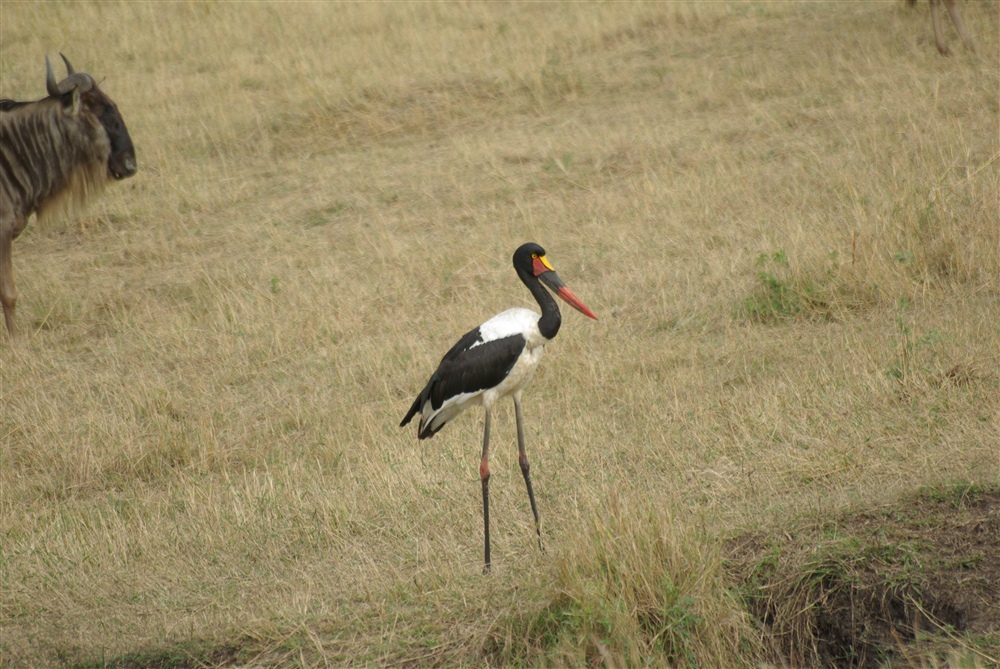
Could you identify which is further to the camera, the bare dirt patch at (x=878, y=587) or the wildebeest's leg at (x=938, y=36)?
the wildebeest's leg at (x=938, y=36)

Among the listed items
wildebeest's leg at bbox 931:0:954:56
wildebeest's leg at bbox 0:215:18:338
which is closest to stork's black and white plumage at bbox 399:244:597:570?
wildebeest's leg at bbox 0:215:18:338

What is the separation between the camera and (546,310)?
4.89 metres

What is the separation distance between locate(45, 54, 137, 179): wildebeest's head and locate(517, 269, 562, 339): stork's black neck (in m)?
5.46

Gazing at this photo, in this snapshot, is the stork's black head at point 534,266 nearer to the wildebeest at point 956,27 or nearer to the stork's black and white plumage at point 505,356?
the stork's black and white plumage at point 505,356

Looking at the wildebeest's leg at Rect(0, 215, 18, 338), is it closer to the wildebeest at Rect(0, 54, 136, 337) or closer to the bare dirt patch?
the wildebeest at Rect(0, 54, 136, 337)

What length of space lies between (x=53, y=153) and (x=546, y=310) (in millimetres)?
5832

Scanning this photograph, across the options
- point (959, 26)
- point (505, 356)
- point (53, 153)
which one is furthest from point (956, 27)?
point (53, 153)

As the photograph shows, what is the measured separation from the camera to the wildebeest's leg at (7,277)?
28.1 ft

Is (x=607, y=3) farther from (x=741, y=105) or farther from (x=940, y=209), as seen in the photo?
(x=940, y=209)

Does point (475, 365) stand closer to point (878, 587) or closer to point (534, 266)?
point (534, 266)

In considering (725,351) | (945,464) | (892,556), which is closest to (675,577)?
(892,556)

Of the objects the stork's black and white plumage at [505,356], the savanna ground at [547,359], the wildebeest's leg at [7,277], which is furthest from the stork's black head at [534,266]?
the wildebeest's leg at [7,277]

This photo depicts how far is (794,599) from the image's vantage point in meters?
4.25

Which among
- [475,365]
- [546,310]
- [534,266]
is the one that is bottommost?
[475,365]
